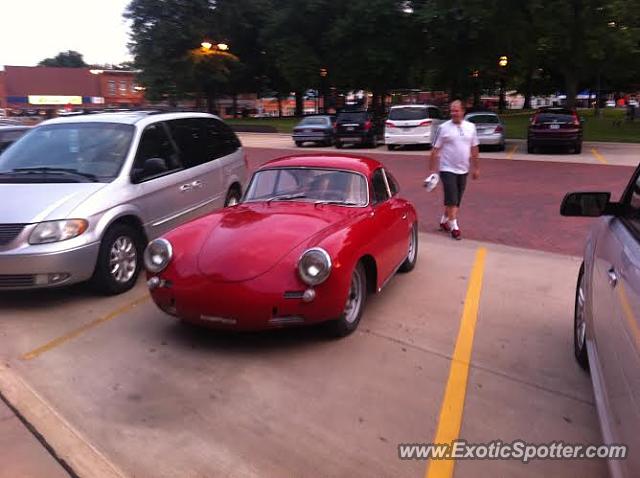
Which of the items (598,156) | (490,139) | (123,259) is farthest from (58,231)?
(490,139)

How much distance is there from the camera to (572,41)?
21203 millimetres

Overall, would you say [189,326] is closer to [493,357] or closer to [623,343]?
[493,357]

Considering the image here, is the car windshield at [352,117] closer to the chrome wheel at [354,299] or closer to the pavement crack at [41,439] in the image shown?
the chrome wheel at [354,299]

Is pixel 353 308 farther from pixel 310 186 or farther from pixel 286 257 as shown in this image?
pixel 310 186

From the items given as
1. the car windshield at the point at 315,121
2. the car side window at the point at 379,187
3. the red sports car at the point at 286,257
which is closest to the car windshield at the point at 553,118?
the car windshield at the point at 315,121

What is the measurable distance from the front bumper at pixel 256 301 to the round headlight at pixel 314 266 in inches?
2.2

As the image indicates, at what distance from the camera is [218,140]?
8.32m

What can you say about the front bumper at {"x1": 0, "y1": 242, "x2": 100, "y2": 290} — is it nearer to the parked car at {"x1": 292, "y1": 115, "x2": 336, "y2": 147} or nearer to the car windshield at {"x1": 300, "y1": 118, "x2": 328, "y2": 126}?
the parked car at {"x1": 292, "y1": 115, "x2": 336, "y2": 147}

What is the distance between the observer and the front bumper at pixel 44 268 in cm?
500

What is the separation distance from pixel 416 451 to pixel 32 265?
11.7 ft

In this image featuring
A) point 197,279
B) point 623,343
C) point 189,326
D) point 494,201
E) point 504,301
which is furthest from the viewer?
point 494,201

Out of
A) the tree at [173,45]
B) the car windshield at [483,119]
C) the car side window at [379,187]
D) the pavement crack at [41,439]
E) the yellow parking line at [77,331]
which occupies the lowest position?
the yellow parking line at [77,331]

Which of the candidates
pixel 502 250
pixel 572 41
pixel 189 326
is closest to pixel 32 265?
pixel 189 326

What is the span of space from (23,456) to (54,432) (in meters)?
0.23
